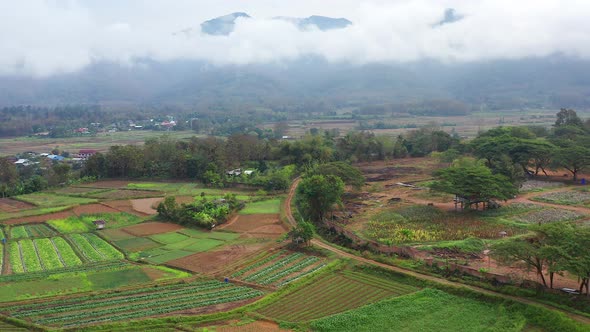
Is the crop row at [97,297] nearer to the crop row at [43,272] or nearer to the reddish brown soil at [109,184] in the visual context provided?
the crop row at [43,272]

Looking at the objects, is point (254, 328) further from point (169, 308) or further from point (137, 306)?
point (137, 306)

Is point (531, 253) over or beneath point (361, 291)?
over

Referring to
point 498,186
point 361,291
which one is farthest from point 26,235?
point 498,186

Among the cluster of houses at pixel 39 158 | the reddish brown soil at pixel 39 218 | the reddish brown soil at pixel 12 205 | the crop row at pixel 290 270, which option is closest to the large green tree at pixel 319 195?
the crop row at pixel 290 270

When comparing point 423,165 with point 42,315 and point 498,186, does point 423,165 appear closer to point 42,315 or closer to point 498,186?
point 498,186

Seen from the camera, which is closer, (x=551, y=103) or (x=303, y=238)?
(x=303, y=238)

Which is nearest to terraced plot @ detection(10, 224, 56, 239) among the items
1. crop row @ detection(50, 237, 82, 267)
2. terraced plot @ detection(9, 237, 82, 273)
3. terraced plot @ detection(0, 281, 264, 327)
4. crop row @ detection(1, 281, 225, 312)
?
terraced plot @ detection(9, 237, 82, 273)
